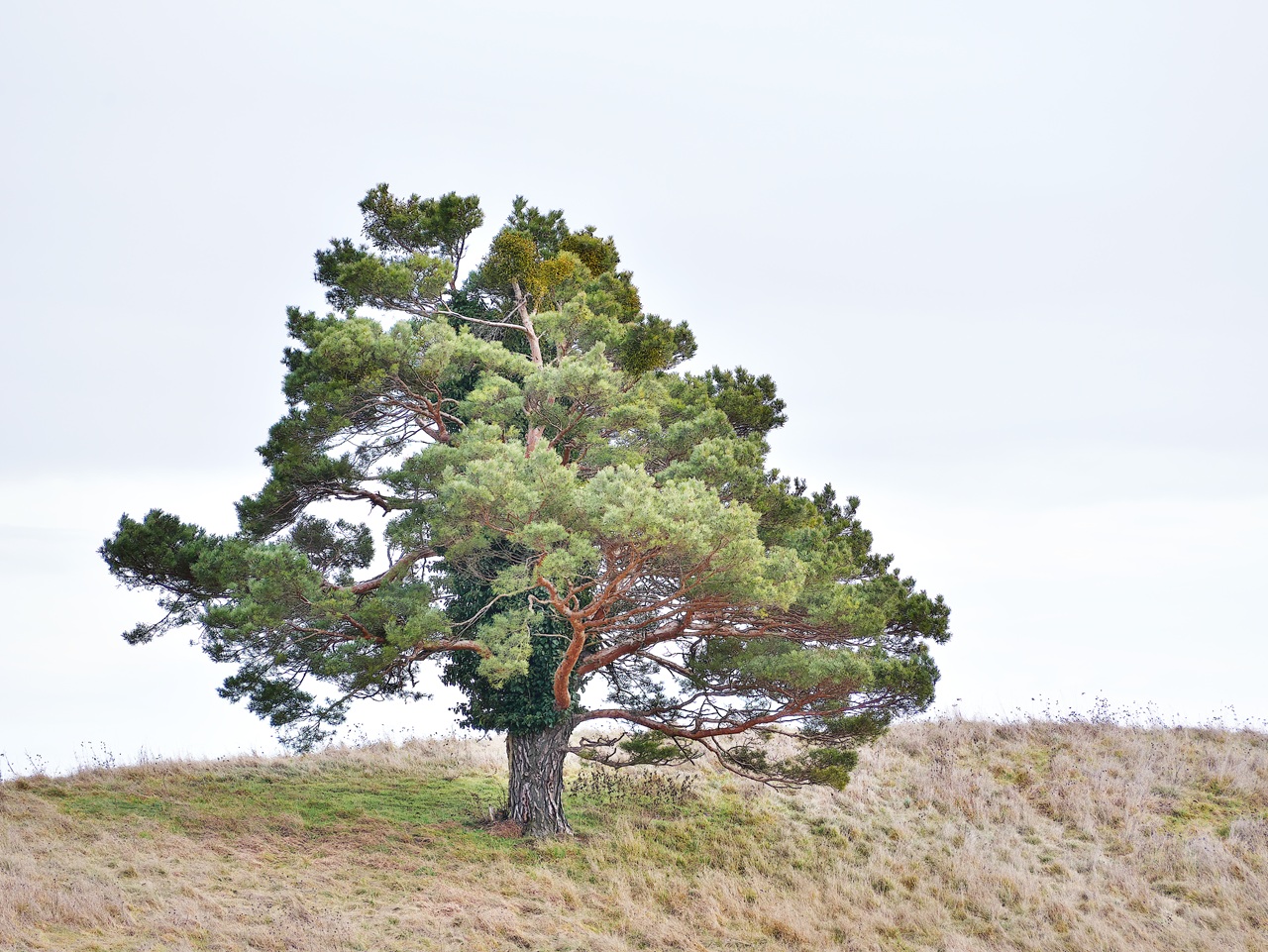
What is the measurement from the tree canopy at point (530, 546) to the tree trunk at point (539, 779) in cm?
13

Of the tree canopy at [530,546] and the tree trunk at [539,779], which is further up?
the tree canopy at [530,546]

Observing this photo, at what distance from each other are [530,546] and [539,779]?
17.8 feet

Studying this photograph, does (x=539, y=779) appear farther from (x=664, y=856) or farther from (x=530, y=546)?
(x=530, y=546)

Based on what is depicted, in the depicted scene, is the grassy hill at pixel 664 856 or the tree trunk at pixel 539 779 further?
the tree trunk at pixel 539 779

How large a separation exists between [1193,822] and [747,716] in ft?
29.7

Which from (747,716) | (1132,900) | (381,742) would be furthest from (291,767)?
(1132,900)

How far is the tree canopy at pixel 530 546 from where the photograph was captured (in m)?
14.6

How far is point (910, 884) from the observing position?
16.7 meters

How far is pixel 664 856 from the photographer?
1677 centimetres

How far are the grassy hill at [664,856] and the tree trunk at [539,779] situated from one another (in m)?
0.57

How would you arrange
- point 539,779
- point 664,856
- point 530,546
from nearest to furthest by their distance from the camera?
point 530,546
point 664,856
point 539,779

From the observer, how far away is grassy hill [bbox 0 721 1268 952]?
42.9 ft

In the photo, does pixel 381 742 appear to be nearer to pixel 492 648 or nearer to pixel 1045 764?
pixel 492 648

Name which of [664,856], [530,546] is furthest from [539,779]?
[530,546]
